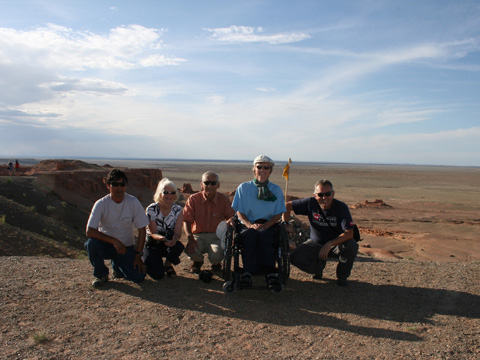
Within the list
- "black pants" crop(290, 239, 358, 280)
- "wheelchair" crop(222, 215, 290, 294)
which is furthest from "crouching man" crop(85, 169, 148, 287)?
"black pants" crop(290, 239, 358, 280)

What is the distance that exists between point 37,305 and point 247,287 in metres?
2.53

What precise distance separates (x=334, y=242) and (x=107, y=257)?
10.4 ft

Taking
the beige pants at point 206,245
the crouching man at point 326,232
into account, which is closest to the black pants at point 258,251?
the crouching man at point 326,232

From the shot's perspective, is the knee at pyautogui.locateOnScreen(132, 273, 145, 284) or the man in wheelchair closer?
the man in wheelchair

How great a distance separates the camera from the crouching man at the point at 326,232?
5219mm

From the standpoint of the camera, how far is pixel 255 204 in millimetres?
5281

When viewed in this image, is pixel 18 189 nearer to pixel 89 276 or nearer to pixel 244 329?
pixel 89 276

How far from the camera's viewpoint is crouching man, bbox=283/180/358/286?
522cm

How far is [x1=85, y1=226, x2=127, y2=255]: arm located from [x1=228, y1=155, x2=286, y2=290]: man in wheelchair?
5.25 feet

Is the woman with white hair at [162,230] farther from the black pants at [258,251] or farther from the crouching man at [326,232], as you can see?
the crouching man at [326,232]

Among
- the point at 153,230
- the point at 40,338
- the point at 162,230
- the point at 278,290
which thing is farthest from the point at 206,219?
the point at 40,338

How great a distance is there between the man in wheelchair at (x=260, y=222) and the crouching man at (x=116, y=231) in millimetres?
1395

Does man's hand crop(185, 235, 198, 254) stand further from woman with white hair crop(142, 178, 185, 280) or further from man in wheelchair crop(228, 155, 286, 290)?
man in wheelchair crop(228, 155, 286, 290)

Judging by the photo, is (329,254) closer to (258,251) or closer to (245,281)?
(258,251)
